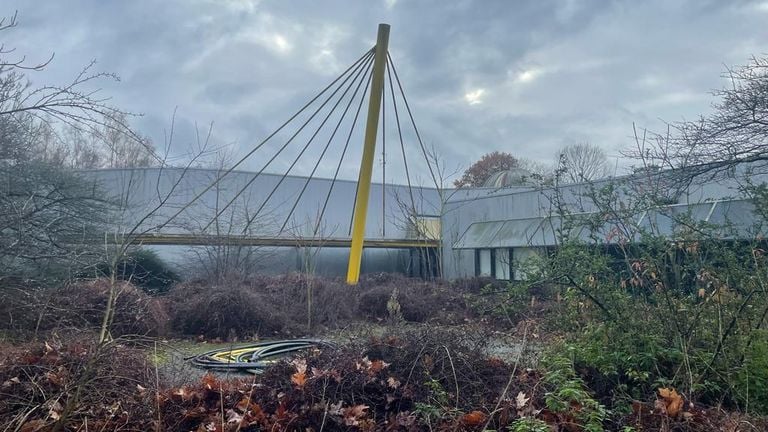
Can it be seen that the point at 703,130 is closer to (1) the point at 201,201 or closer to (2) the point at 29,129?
(2) the point at 29,129

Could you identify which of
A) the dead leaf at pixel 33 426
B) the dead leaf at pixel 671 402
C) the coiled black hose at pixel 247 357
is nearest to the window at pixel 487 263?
the coiled black hose at pixel 247 357

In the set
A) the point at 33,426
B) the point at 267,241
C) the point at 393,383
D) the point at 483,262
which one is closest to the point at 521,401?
the point at 393,383

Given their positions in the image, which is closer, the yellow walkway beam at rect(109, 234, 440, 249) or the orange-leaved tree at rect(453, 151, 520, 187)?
the yellow walkway beam at rect(109, 234, 440, 249)

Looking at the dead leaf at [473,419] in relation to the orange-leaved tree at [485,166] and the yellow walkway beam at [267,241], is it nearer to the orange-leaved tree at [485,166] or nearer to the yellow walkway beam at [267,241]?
the yellow walkway beam at [267,241]

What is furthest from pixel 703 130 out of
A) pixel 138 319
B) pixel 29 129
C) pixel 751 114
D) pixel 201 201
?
pixel 201 201

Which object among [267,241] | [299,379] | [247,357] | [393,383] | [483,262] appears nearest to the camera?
[299,379]

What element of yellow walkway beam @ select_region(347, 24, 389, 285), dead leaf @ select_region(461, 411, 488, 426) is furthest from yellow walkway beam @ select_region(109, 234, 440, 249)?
dead leaf @ select_region(461, 411, 488, 426)

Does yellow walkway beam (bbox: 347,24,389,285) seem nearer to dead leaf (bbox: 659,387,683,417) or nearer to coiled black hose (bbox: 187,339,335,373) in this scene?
coiled black hose (bbox: 187,339,335,373)

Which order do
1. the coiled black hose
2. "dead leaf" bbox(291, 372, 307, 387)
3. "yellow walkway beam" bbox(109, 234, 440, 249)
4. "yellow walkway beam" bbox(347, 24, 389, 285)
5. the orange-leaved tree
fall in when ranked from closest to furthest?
"dead leaf" bbox(291, 372, 307, 387)
the coiled black hose
"yellow walkway beam" bbox(347, 24, 389, 285)
"yellow walkway beam" bbox(109, 234, 440, 249)
the orange-leaved tree

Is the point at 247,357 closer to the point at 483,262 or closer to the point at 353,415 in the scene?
the point at 353,415

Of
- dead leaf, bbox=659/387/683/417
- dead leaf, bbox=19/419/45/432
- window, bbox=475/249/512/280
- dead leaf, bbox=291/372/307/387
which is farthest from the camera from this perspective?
window, bbox=475/249/512/280

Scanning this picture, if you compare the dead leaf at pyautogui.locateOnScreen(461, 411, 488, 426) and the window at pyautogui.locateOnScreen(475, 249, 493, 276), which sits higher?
the window at pyautogui.locateOnScreen(475, 249, 493, 276)

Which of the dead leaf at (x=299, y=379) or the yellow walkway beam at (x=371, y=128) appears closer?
the dead leaf at (x=299, y=379)

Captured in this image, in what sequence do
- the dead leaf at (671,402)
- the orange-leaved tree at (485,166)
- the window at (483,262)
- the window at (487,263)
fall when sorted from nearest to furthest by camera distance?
1. the dead leaf at (671,402)
2. the window at (487,263)
3. the window at (483,262)
4. the orange-leaved tree at (485,166)
